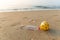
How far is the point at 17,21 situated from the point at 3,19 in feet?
0.40

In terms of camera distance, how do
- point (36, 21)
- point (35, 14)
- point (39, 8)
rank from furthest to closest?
point (39, 8), point (35, 14), point (36, 21)

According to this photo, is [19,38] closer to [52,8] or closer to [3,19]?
[3,19]

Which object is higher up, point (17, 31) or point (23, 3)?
point (23, 3)

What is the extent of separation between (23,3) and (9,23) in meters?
0.48

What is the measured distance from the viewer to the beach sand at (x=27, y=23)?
102 centimetres

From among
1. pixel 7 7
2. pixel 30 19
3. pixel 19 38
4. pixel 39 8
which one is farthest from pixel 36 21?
pixel 7 7

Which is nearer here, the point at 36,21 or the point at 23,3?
the point at 36,21

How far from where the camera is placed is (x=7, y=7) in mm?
1591

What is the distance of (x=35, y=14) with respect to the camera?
4.42 feet

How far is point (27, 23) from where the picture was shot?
1.18m

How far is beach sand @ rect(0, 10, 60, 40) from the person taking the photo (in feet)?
3.34

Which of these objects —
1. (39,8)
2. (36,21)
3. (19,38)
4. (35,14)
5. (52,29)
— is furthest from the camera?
(39,8)

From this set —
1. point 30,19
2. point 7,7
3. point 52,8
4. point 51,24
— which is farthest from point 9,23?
point 52,8

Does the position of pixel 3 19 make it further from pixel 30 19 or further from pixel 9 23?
pixel 30 19
